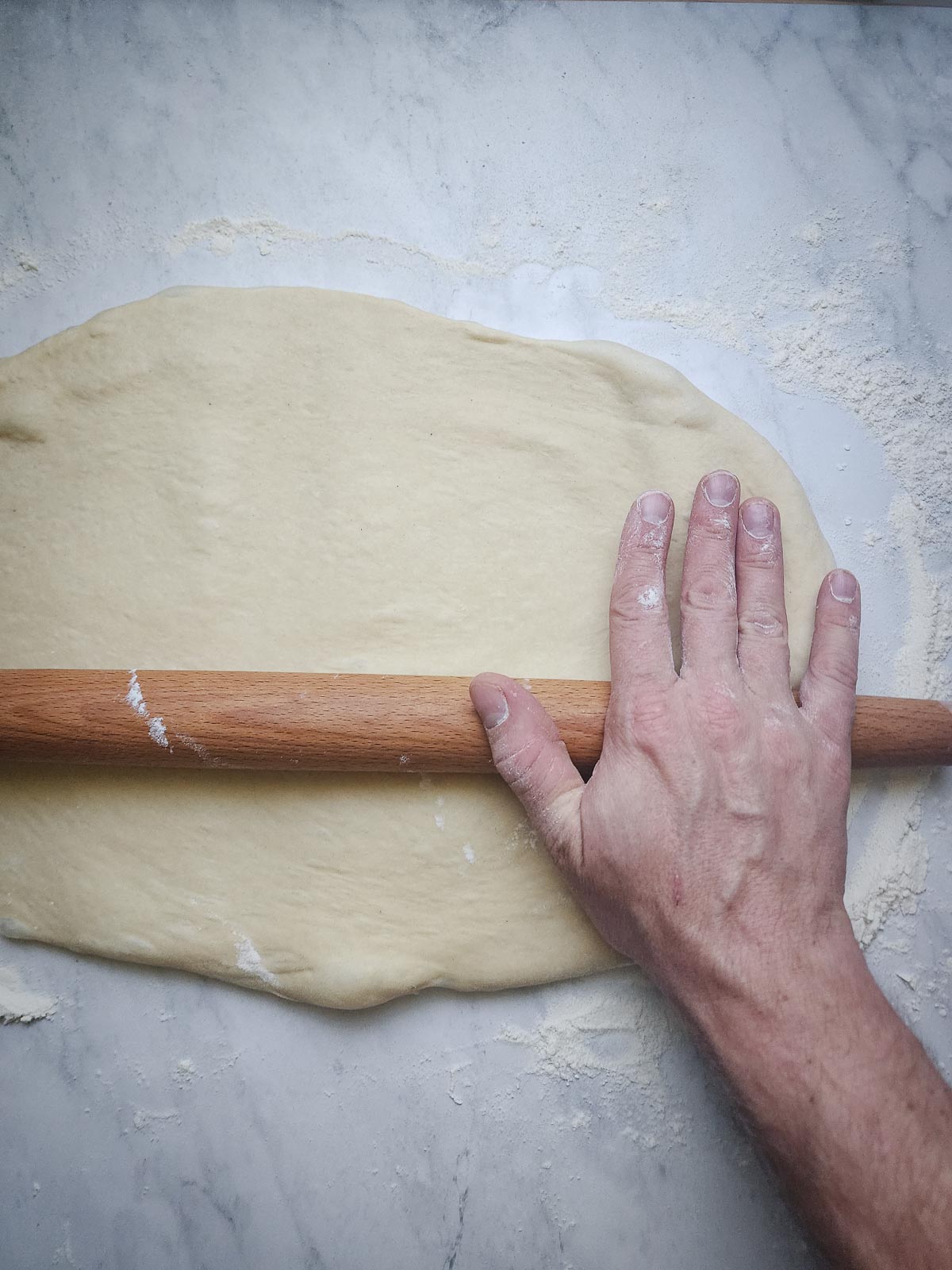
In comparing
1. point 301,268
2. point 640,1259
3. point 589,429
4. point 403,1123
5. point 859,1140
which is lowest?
point 640,1259

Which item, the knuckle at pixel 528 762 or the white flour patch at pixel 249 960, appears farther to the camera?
the white flour patch at pixel 249 960

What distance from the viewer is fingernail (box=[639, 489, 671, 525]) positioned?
123 centimetres

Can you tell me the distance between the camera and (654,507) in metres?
1.24

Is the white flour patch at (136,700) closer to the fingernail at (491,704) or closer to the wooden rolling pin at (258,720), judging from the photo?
the wooden rolling pin at (258,720)

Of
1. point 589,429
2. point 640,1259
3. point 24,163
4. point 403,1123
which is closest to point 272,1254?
point 403,1123

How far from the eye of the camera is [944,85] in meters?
1.57

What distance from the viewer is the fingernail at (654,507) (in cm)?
123

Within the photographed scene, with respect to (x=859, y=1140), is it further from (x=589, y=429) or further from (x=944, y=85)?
(x=944, y=85)

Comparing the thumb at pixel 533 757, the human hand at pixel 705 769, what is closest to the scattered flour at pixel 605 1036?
the human hand at pixel 705 769

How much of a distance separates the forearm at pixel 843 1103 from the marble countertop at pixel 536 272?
0.29 meters

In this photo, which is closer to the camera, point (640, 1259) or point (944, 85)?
point (640, 1259)

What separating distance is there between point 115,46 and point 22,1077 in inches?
78.0

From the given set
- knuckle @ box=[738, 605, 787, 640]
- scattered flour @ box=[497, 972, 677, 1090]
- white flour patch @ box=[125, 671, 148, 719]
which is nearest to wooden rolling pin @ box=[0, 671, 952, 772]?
white flour patch @ box=[125, 671, 148, 719]

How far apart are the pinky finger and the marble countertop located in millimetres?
212
